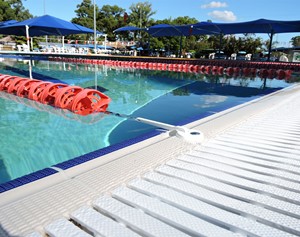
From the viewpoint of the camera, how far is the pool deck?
4.45ft

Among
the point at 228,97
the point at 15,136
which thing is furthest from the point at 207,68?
the point at 15,136

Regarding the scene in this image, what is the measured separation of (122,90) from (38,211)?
25.6ft

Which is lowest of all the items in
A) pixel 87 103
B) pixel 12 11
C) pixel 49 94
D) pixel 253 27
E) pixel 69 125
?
pixel 69 125

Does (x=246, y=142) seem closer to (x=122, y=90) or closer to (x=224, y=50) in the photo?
(x=122, y=90)

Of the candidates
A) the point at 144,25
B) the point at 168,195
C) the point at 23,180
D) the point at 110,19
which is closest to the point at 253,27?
the point at 168,195

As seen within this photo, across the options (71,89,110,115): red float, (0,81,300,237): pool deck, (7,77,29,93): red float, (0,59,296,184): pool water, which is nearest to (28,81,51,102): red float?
(0,59,296,184): pool water

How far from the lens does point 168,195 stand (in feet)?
5.45

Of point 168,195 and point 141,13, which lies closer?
point 168,195

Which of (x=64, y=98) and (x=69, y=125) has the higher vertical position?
(x=64, y=98)

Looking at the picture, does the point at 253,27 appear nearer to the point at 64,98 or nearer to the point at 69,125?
the point at 64,98

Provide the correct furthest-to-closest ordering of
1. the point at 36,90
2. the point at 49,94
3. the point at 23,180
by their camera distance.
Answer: the point at 36,90 → the point at 49,94 → the point at 23,180

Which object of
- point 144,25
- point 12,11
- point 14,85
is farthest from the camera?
point 144,25

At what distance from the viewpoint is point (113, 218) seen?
1.44 metres

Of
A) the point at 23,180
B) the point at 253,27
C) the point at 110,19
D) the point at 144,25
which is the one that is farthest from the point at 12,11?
the point at 23,180
